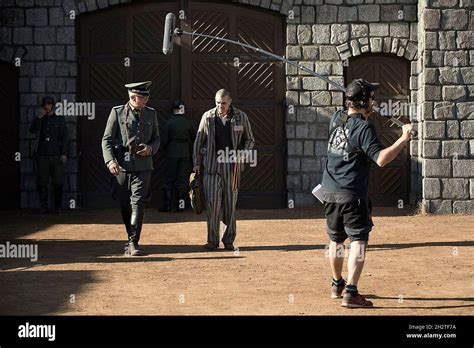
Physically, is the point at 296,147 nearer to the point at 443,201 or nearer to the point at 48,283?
the point at 443,201

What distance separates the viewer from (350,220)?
315 inches

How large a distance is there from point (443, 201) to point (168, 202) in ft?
14.8

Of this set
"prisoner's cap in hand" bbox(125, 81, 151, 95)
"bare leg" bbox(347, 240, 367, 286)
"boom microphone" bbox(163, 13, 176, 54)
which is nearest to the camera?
"bare leg" bbox(347, 240, 367, 286)

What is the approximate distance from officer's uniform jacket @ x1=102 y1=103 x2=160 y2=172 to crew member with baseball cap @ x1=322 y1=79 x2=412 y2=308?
362 centimetres

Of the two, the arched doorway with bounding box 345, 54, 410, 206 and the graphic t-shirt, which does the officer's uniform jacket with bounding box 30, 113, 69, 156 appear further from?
the graphic t-shirt

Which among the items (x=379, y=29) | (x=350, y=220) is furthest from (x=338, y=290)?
(x=379, y=29)

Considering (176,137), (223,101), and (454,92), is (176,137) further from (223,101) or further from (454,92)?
(223,101)

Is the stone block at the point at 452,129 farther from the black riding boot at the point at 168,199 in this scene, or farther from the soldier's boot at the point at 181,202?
the black riding boot at the point at 168,199

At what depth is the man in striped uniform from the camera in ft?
Answer: 38.4

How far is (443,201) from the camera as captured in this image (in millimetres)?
16250

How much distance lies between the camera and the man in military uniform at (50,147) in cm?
1650

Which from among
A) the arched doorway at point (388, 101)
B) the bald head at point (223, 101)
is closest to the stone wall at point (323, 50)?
the arched doorway at point (388, 101)

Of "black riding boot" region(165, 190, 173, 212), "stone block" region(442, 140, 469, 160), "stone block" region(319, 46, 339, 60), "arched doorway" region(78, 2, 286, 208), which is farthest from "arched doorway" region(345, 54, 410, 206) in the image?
"black riding boot" region(165, 190, 173, 212)

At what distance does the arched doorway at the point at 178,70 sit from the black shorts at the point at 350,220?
923 cm
